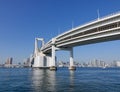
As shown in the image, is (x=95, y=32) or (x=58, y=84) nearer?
(x=58, y=84)

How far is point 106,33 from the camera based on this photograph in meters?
66.2

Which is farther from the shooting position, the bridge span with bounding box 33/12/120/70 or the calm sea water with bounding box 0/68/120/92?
the bridge span with bounding box 33/12/120/70

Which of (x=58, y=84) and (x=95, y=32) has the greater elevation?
(x=95, y=32)

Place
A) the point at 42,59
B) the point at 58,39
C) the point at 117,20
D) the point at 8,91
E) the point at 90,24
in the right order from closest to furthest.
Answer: the point at 8,91 → the point at 117,20 → the point at 90,24 → the point at 58,39 → the point at 42,59

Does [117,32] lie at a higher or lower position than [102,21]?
lower

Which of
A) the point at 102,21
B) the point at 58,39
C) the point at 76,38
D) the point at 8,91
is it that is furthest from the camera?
the point at 58,39

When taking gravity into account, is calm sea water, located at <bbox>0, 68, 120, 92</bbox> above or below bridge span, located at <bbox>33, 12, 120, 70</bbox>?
below

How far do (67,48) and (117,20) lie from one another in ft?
182

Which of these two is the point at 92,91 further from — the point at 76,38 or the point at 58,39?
the point at 58,39

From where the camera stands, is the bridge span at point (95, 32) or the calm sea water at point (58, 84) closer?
the calm sea water at point (58, 84)

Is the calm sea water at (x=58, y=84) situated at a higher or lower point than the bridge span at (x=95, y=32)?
lower

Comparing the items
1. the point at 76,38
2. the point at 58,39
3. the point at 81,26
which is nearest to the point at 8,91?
the point at 81,26

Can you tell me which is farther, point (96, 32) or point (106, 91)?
point (96, 32)

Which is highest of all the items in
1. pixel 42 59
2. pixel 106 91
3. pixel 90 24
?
pixel 90 24
